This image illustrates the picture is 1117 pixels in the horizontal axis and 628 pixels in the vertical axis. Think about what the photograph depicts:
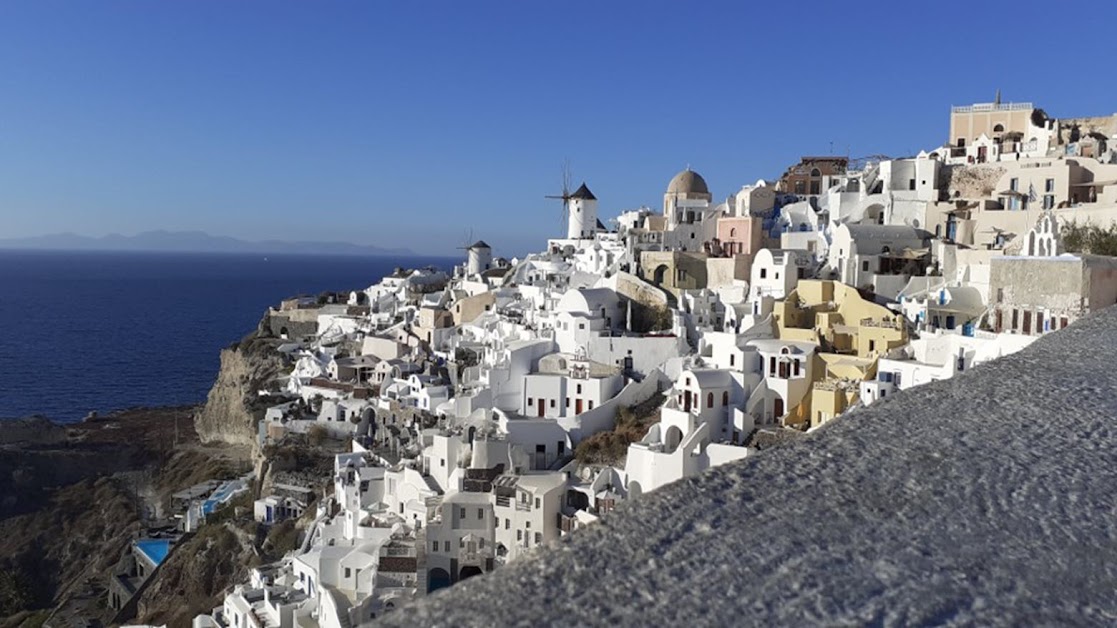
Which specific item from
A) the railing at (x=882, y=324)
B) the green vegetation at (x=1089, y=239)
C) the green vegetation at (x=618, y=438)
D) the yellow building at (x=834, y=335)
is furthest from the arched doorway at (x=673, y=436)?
the green vegetation at (x=1089, y=239)

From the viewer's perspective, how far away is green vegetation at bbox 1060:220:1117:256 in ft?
58.7

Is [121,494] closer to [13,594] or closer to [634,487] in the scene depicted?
[13,594]

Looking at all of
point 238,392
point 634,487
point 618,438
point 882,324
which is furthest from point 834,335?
point 238,392

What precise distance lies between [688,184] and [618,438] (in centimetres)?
1780

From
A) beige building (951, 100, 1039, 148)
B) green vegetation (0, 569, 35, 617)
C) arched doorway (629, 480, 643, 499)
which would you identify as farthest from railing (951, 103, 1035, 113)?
green vegetation (0, 569, 35, 617)

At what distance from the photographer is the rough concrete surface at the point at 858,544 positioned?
10.8 feet

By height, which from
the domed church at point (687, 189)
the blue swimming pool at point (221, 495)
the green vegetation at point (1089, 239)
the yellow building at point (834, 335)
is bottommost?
the blue swimming pool at point (221, 495)

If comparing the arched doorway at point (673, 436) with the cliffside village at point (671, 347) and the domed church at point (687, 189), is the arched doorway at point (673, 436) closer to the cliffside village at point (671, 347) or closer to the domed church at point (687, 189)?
the cliffside village at point (671, 347)

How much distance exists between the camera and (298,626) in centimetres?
1580

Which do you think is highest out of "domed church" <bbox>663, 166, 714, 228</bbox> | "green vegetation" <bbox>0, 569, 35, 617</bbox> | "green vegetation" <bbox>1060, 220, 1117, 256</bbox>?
"domed church" <bbox>663, 166, 714, 228</bbox>

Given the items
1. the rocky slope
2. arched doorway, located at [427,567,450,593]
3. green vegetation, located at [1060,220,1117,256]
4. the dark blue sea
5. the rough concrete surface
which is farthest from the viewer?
the dark blue sea

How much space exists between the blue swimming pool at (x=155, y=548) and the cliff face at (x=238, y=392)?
686cm

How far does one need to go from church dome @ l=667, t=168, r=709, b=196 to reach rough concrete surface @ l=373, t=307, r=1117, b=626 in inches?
1159

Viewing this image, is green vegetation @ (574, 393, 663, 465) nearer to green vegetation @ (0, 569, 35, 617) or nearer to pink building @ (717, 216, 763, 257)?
pink building @ (717, 216, 763, 257)
